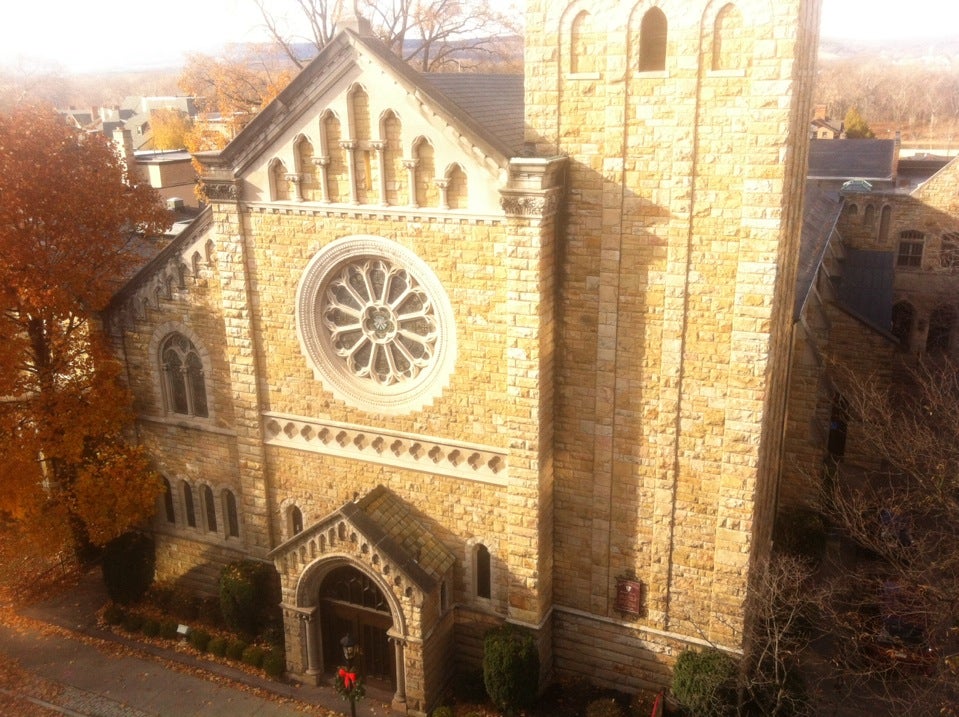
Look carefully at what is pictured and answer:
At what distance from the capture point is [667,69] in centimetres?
1414

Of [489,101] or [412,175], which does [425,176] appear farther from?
[489,101]

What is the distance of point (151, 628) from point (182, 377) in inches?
253

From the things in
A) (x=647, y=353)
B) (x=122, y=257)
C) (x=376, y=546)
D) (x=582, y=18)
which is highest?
(x=582, y=18)

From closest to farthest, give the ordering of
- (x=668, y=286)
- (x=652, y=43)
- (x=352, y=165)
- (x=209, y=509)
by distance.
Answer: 1. (x=652, y=43)
2. (x=668, y=286)
3. (x=352, y=165)
4. (x=209, y=509)

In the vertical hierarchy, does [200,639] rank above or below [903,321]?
below

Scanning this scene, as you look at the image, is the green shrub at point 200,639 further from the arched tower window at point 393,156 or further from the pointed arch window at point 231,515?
the arched tower window at point 393,156

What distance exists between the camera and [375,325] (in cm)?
1773

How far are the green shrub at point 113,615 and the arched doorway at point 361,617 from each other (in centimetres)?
623

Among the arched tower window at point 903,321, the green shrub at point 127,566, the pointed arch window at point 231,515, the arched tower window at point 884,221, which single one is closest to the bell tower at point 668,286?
the pointed arch window at point 231,515

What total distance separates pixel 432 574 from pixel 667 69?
36.0ft

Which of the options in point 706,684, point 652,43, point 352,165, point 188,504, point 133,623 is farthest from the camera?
point 188,504

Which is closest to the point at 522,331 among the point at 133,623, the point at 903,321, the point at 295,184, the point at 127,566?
the point at 295,184

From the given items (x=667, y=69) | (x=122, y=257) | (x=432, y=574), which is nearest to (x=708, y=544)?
(x=432, y=574)

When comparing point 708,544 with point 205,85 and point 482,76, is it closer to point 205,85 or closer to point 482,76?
point 482,76
